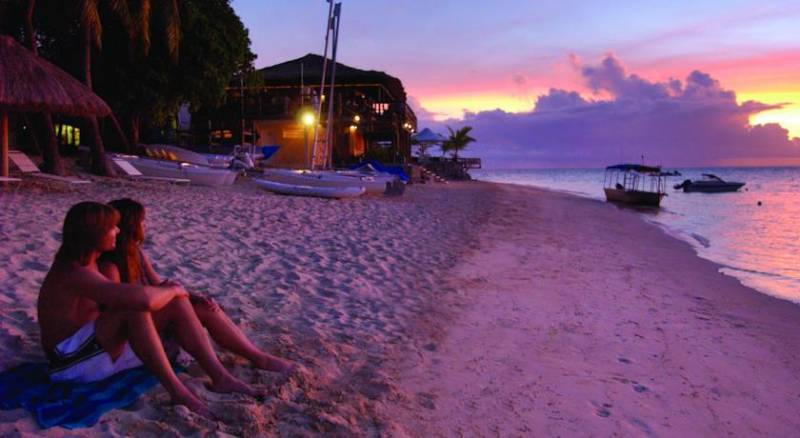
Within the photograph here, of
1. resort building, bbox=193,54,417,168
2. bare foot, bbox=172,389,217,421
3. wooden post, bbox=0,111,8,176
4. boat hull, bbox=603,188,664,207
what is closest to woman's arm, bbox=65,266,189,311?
bare foot, bbox=172,389,217,421

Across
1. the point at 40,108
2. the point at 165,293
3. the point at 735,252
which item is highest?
the point at 40,108

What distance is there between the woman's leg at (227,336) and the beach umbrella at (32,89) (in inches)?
344

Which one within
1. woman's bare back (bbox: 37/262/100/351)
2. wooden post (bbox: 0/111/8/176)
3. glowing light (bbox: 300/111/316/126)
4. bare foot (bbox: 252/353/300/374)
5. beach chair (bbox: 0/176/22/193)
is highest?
glowing light (bbox: 300/111/316/126)

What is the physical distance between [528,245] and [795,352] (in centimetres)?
567

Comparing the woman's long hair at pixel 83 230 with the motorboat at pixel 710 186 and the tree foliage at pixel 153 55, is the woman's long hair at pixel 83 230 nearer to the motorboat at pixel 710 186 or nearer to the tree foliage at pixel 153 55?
the tree foliage at pixel 153 55

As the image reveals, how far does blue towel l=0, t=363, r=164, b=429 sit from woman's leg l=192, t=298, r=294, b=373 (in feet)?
1.52

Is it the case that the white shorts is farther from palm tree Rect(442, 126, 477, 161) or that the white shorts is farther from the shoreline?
palm tree Rect(442, 126, 477, 161)

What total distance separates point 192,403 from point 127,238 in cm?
105

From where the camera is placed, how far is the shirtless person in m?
2.79

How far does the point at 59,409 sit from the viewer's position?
9.09 feet

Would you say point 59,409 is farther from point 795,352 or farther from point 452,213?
point 452,213

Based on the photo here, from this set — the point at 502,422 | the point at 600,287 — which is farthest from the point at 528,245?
the point at 502,422

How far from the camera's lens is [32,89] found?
10266mm

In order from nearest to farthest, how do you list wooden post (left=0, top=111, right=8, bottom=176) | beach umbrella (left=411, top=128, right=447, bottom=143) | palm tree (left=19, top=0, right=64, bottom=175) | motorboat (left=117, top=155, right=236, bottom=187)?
wooden post (left=0, top=111, right=8, bottom=176) → palm tree (left=19, top=0, right=64, bottom=175) → motorboat (left=117, top=155, right=236, bottom=187) → beach umbrella (left=411, top=128, right=447, bottom=143)
